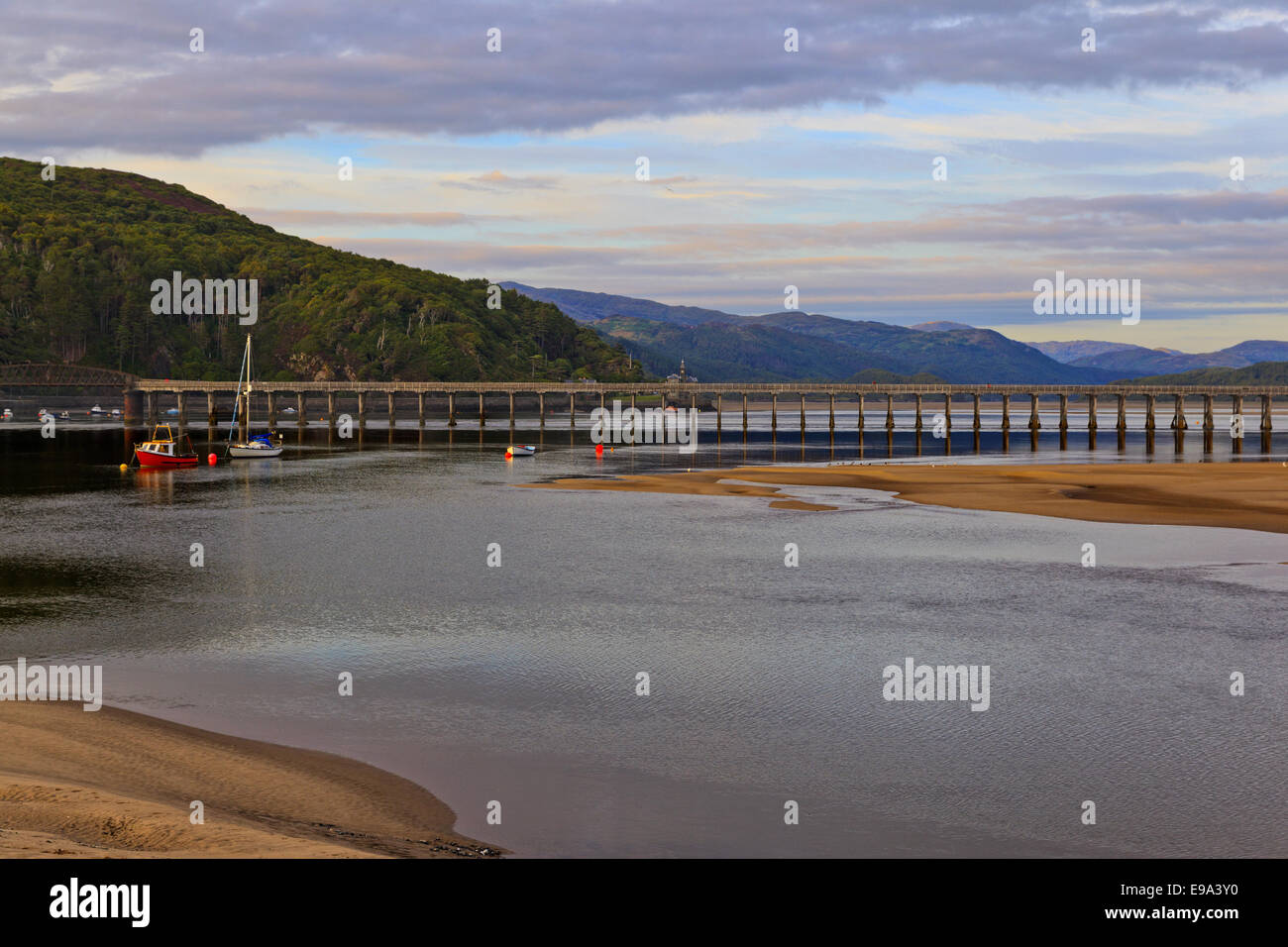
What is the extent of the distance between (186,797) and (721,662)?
14020mm

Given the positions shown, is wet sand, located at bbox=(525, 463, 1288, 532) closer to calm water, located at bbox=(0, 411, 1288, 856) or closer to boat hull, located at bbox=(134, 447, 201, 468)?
calm water, located at bbox=(0, 411, 1288, 856)

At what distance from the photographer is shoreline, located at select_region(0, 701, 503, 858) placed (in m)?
14.5

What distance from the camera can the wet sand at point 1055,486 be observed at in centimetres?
6141

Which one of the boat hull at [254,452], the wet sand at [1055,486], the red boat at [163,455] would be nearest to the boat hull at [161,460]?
the red boat at [163,455]

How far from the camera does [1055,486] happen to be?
7712 centimetres

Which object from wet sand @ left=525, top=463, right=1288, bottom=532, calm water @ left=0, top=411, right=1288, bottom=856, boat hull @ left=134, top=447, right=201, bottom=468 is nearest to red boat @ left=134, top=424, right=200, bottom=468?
boat hull @ left=134, top=447, right=201, bottom=468

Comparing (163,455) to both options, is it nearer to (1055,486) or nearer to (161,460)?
(161,460)

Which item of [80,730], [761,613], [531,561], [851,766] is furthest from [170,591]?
[851,766]

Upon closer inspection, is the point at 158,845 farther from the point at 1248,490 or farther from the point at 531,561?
the point at 1248,490

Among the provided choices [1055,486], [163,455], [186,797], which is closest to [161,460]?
[163,455]
